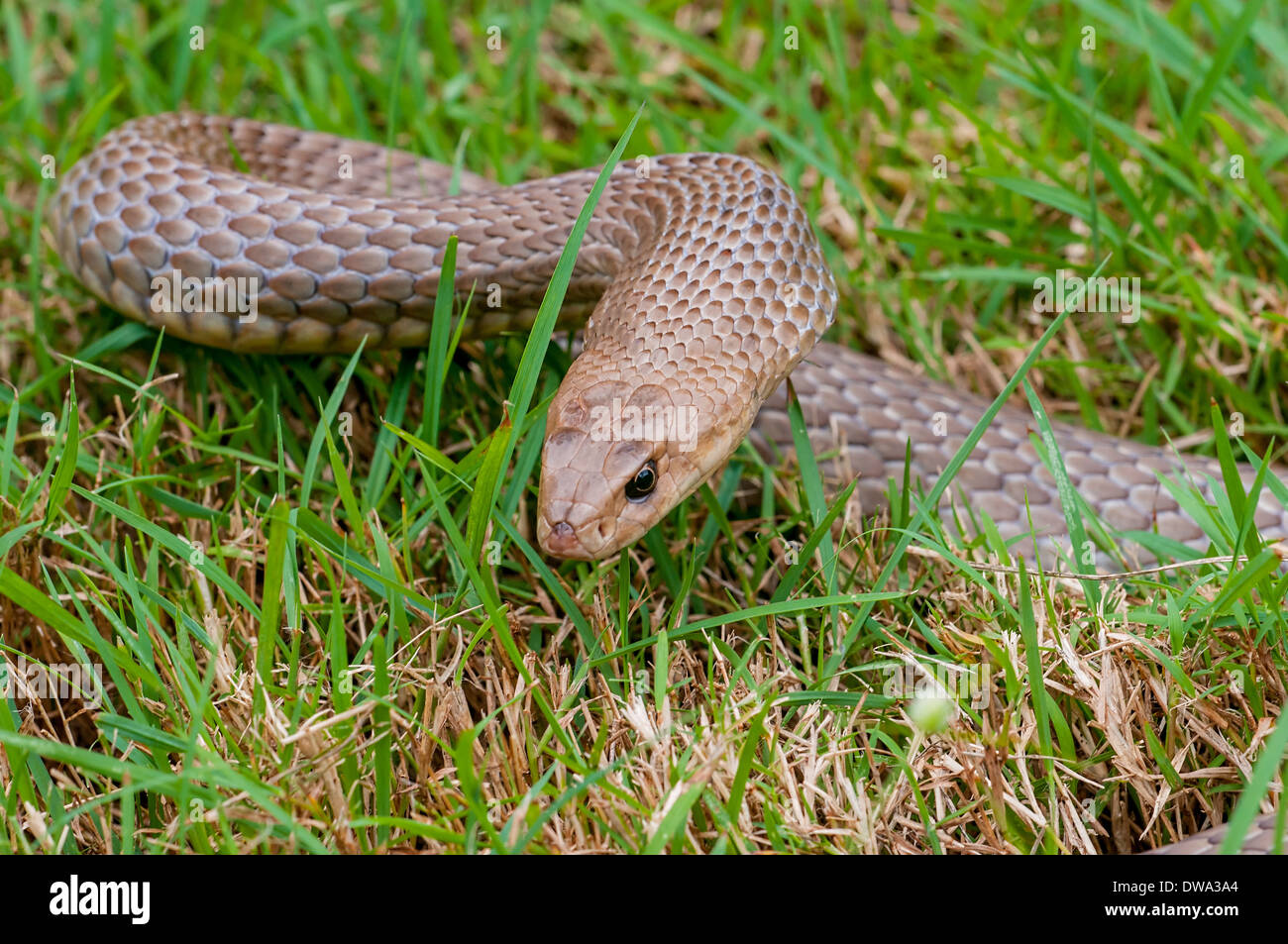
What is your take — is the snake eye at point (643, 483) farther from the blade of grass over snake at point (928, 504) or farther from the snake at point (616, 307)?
the blade of grass over snake at point (928, 504)

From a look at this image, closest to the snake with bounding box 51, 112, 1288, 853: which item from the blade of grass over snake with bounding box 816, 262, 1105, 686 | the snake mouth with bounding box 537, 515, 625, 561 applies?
the snake mouth with bounding box 537, 515, 625, 561

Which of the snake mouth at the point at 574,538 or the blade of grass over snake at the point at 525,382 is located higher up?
the blade of grass over snake at the point at 525,382

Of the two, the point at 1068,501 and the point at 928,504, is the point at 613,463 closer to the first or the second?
the point at 928,504

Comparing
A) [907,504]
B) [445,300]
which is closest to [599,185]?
[445,300]

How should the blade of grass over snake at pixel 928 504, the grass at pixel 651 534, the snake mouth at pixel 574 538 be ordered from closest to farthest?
the grass at pixel 651 534, the snake mouth at pixel 574 538, the blade of grass over snake at pixel 928 504

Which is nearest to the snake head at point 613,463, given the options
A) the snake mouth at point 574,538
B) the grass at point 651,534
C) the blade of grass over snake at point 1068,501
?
the snake mouth at point 574,538
